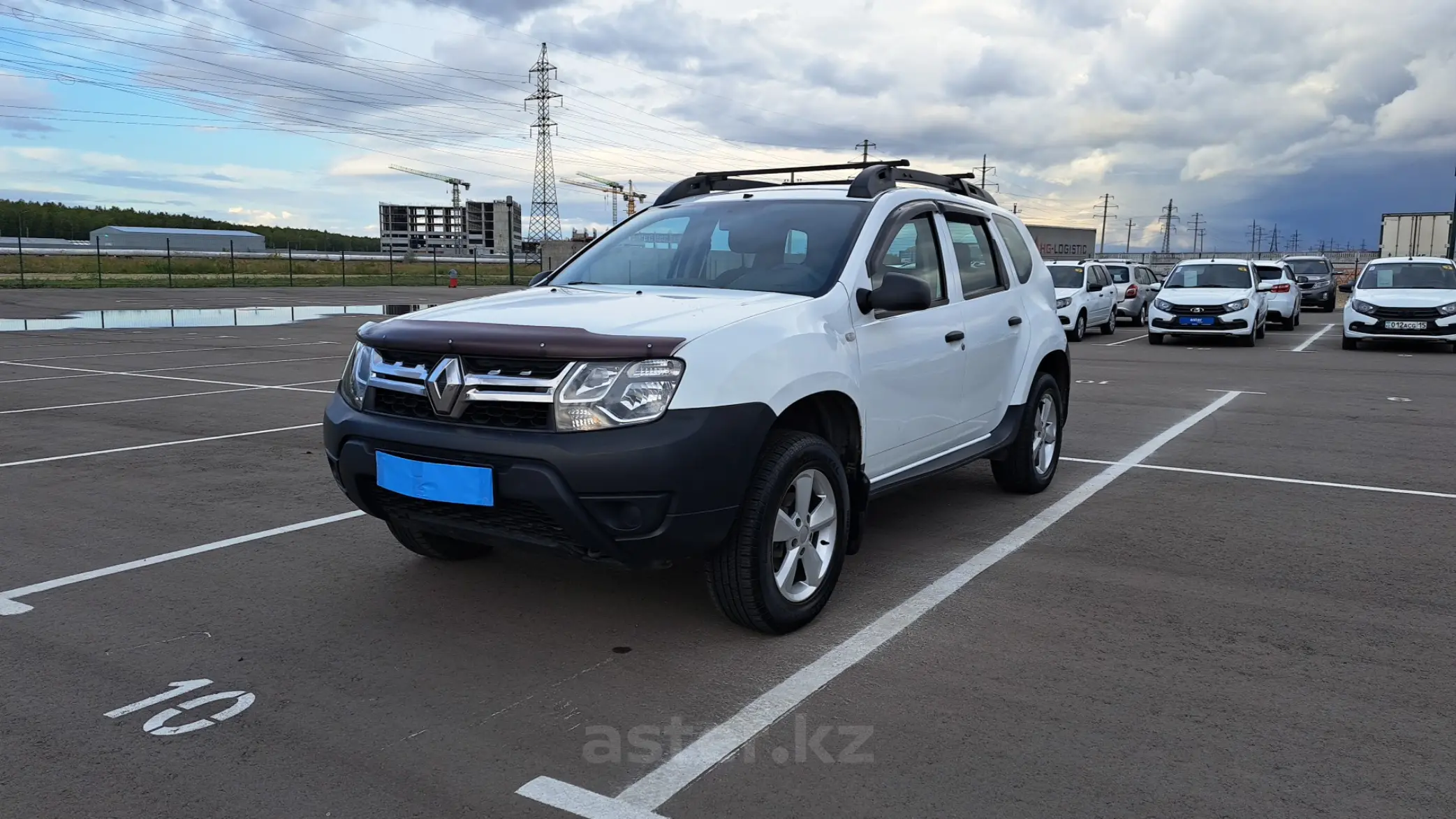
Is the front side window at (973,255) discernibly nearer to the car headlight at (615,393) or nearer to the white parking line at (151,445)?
the car headlight at (615,393)

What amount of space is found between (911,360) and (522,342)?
1999mm

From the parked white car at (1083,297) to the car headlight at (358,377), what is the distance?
18455 millimetres

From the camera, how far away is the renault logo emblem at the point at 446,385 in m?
3.83

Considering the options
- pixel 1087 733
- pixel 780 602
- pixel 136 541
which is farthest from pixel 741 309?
pixel 136 541

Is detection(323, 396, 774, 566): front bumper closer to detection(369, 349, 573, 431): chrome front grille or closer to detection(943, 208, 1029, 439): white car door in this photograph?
detection(369, 349, 573, 431): chrome front grille

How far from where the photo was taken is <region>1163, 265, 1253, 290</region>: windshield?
2088 cm

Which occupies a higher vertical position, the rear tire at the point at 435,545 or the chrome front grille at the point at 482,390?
the chrome front grille at the point at 482,390

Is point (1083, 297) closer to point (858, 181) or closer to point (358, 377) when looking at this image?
point (858, 181)

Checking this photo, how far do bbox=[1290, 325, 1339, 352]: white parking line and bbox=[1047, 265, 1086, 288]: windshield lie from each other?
439cm

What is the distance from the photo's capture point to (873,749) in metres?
3.22

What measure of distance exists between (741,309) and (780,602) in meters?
1.14

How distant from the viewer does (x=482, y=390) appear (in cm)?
379

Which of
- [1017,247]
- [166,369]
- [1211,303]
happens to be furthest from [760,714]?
[1211,303]

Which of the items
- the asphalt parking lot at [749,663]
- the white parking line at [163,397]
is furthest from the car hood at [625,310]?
the white parking line at [163,397]
